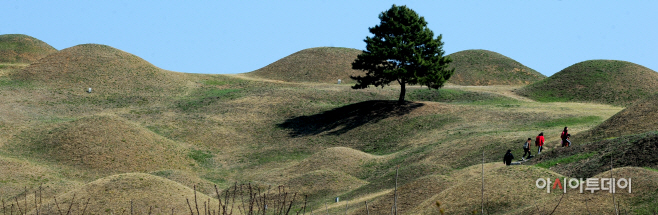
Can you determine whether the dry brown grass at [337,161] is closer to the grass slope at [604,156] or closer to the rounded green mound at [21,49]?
the grass slope at [604,156]

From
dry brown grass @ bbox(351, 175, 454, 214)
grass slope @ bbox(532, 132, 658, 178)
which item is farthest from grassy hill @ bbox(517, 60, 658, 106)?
dry brown grass @ bbox(351, 175, 454, 214)

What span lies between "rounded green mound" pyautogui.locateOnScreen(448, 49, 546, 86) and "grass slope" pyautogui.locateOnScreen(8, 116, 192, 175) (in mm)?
52045

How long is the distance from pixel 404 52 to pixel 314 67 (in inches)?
1228

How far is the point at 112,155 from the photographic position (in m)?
47.6

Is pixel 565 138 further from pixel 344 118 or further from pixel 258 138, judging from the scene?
pixel 258 138

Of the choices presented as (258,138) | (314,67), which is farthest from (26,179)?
(314,67)

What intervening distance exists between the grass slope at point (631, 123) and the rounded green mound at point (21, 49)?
8985cm

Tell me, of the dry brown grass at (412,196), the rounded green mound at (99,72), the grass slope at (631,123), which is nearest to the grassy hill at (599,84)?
the grass slope at (631,123)

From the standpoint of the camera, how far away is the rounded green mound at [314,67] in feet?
288

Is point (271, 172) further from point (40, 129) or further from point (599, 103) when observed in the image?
point (599, 103)

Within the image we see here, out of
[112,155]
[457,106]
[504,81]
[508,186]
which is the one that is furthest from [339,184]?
[504,81]

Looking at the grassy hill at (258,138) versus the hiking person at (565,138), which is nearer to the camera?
the grassy hill at (258,138)

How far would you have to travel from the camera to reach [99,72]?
7450 centimetres

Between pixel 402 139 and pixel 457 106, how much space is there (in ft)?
30.9
